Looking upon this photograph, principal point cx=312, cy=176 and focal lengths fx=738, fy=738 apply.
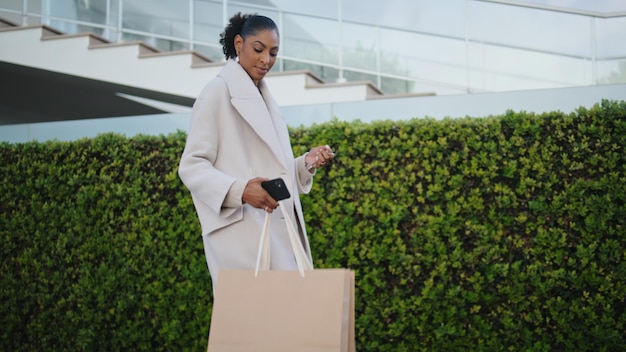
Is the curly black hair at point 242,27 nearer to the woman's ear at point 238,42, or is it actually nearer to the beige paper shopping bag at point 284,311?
the woman's ear at point 238,42

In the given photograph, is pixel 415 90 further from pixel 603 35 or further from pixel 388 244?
pixel 388 244

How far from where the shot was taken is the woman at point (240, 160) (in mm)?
2688

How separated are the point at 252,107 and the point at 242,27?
43cm

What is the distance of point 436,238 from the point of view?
4.84 m

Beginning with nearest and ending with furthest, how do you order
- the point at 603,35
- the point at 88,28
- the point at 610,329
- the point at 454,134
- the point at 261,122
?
the point at 261,122 < the point at 610,329 < the point at 454,134 < the point at 603,35 < the point at 88,28

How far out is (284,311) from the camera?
2.35 meters

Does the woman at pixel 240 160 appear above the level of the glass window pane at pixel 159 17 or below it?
below

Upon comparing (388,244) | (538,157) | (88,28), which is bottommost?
(388,244)

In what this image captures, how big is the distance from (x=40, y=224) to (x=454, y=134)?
3131 millimetres

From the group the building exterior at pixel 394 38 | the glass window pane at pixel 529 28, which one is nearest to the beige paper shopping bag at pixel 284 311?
the building exterior at pixel 394 38

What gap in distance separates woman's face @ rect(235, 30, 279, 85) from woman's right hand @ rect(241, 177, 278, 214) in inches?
21.5

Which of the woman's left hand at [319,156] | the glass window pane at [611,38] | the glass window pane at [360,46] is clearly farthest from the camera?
the glass window pane at [360,46]

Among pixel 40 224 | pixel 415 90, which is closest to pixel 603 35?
pixel 415 90

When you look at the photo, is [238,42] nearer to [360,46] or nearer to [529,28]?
[529,28]
